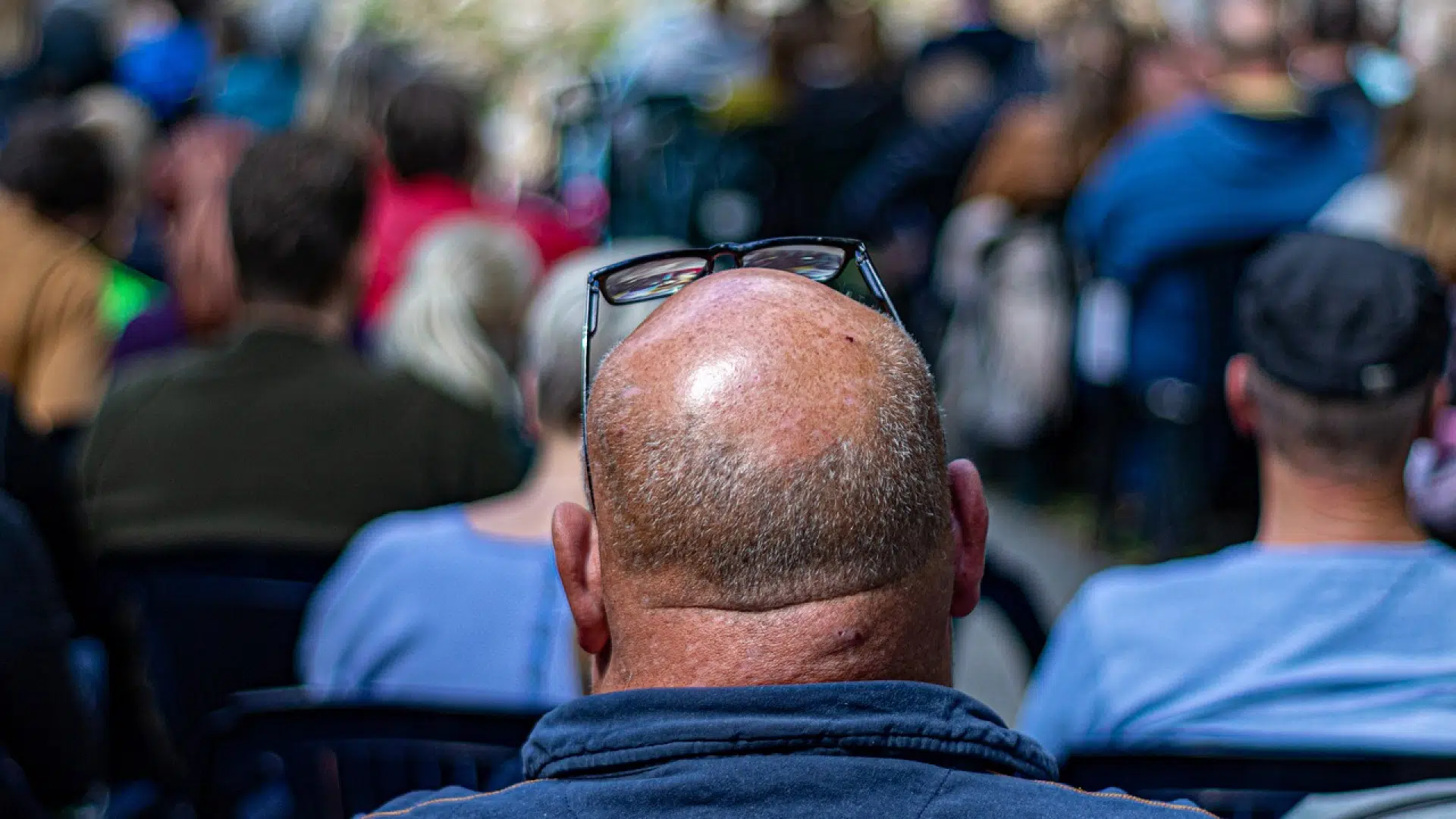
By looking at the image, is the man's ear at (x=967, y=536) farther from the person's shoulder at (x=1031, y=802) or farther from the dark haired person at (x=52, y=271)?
the dark haired person at (x=52, y=271)

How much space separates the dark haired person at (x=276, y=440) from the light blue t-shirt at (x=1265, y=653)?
1345 millimetres

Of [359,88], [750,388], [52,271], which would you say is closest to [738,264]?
[750,388]

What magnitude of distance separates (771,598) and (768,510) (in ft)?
0.23

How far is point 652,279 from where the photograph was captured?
5.57 ft

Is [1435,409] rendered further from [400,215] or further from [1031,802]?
[400,215]

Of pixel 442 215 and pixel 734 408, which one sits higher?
pixel 734 408

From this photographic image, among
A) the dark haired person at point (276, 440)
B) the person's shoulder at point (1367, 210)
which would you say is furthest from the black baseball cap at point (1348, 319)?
the person's shoulder at point (1367, 210)

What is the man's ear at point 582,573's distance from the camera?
1.47 meters

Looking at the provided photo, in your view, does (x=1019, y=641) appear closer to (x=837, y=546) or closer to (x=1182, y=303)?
(x=837, y=546)

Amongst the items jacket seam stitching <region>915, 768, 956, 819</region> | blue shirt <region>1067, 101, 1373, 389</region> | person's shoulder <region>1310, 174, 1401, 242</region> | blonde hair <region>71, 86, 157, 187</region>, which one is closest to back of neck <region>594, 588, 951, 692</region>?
jacket seam stitching <region>915, 768, 956, 819</region>

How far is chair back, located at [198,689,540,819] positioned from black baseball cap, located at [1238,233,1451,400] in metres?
1.24

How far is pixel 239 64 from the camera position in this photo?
7.30 m

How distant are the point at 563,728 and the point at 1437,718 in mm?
1197

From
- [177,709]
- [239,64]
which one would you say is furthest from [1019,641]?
[239,64]
